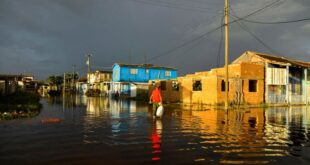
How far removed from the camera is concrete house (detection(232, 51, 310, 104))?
34.1 m

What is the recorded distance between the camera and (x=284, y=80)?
115 feet

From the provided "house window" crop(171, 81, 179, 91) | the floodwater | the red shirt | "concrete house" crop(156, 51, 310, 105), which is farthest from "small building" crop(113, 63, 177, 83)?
the floodwater

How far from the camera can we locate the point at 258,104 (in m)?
32.6

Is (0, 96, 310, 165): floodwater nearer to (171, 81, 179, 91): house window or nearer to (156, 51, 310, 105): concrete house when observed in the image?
(156, 51, 310, 105): concrete house

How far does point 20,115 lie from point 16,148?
974 centimetres

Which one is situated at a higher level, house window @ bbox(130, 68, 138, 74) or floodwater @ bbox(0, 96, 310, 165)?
house window @ bbox(130, 68, 138, 74)

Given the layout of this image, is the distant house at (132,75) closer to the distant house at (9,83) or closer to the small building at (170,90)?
the small building at (170,90)

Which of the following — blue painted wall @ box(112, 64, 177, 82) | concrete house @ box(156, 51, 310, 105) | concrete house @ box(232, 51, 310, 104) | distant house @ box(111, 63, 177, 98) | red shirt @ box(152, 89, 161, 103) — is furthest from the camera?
blue painted wall @ box(112, 64, 177, 82)

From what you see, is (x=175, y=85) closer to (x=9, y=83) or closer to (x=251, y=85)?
(x=251, y=85)

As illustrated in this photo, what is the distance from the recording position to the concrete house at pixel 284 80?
34125 mm

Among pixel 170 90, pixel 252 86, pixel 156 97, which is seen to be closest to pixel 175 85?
pixel 170 90

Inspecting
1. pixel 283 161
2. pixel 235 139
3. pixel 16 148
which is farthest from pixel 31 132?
pixel 283 161

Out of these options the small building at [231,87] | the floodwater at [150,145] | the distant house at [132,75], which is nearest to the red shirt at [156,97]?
the floodwater at [150,145]

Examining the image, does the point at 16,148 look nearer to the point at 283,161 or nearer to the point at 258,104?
the point at 283,161
